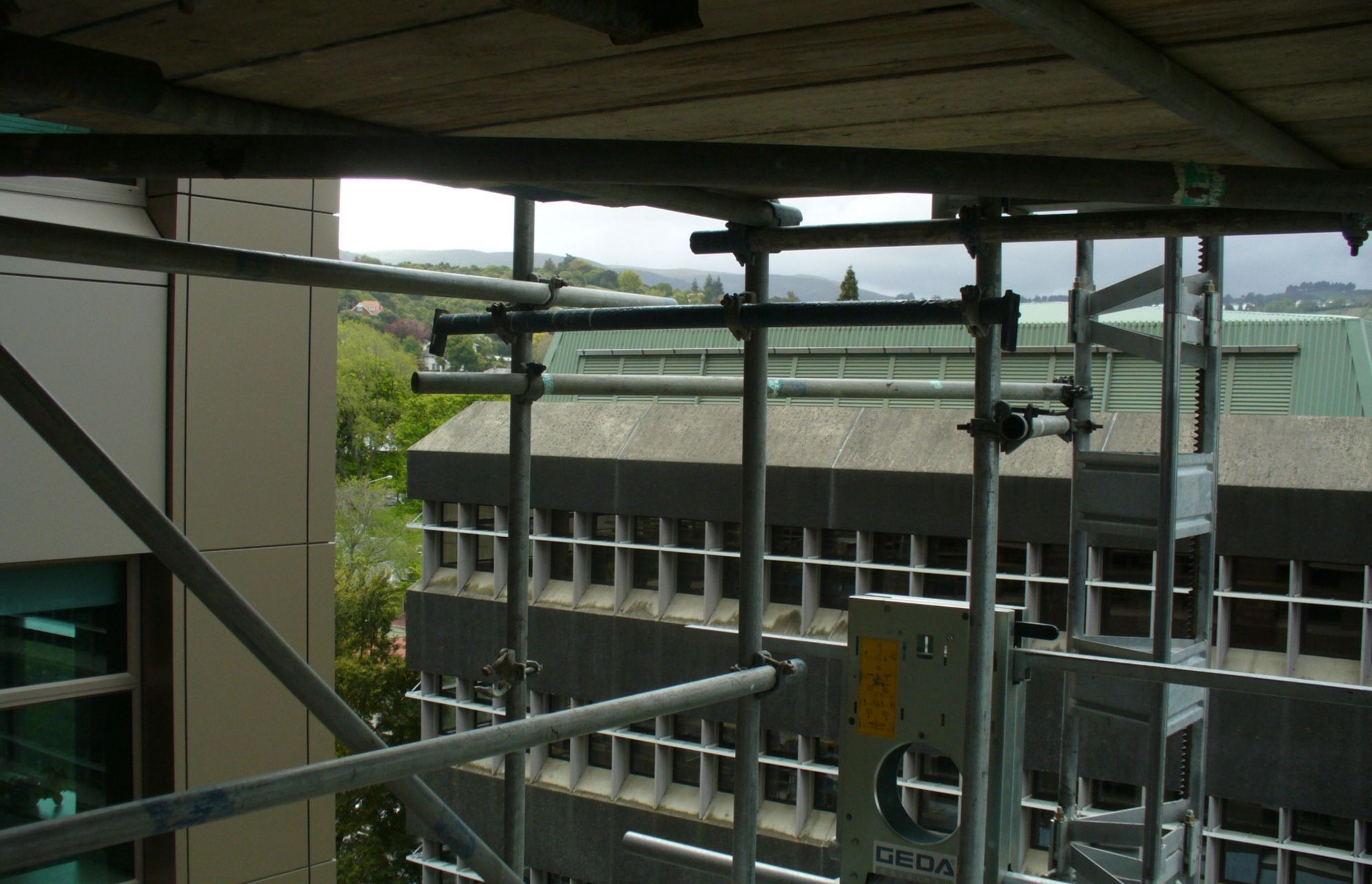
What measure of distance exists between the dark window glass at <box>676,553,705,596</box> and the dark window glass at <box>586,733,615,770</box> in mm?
2455

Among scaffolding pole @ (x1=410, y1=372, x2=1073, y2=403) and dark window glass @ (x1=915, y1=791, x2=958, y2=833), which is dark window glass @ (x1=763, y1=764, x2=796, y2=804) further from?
scaffolding pole @ (x1=410, y1=372, x2=1073, y2=403)

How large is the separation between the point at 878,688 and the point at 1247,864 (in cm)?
1167

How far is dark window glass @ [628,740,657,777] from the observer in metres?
17.4

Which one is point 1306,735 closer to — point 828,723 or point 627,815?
point 828,723

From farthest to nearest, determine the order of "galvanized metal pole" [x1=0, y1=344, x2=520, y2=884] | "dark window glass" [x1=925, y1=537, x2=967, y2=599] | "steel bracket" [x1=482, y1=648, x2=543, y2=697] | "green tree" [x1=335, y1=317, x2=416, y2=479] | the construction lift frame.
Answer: "green tree" [x1=335, y1=317, x2=416, y2=479]
"dark window glass" [x1=925, y1=537, x2=967, y2=599]
"steel bracket" [x1=482, y1=648, x2=543, y2=697]
"galvanized metal pole" [x1=0, y1=344, x2=520, y2=884]
the construction lift frame

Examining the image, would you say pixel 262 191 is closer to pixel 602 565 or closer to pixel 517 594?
pixel 517 594

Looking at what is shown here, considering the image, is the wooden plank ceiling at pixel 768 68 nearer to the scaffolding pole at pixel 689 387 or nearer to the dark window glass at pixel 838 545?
the scaffolding pole at pixel 689 387

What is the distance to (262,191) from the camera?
658 cm

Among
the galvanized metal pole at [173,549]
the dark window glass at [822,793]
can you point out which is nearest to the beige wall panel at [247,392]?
the galvanized metal pole at [173,549]

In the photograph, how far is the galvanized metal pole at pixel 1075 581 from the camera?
544 cm

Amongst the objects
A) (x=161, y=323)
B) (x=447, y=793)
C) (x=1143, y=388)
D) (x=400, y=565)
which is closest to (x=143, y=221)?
(x=161, y=323)

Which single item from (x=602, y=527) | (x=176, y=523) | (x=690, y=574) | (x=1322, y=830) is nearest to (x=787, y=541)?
(x=690, y=574)

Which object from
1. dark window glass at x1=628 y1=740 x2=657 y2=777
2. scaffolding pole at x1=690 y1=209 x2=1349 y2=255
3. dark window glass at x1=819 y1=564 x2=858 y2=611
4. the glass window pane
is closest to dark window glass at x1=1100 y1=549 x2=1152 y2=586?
dark window glass at x1=819 y1=564 x2=858 y2=611

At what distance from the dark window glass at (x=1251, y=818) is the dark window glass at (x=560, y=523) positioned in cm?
948
